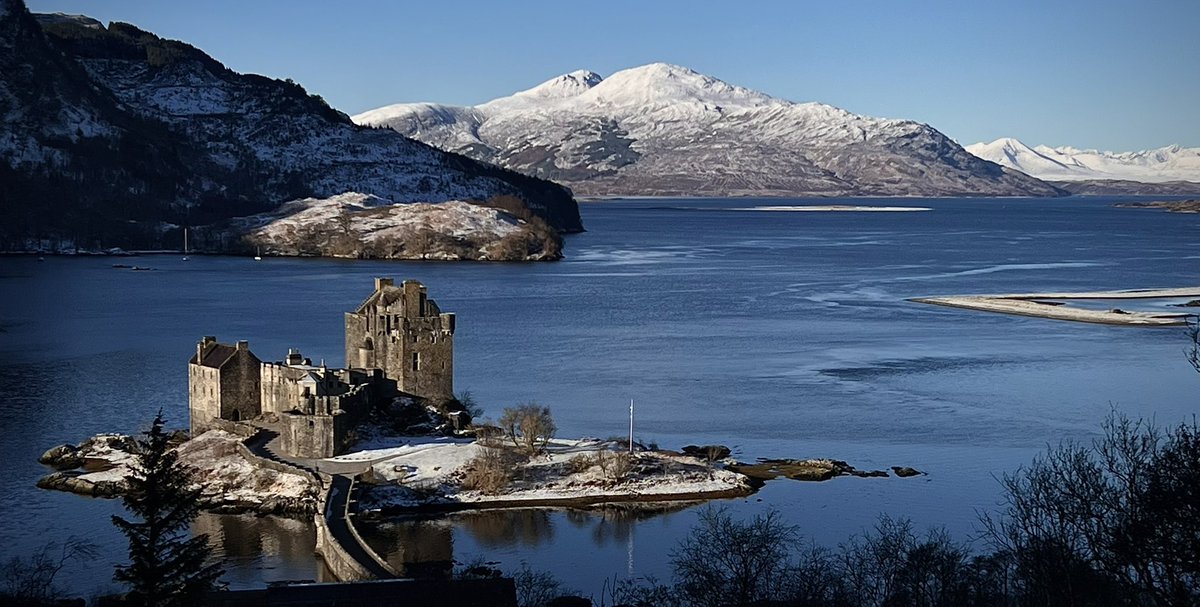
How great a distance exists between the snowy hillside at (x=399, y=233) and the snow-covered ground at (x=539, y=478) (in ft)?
363

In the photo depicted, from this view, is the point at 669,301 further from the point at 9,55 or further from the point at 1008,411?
the point at 9,55

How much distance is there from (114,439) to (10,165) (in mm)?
142762

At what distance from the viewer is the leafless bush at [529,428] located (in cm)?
4741

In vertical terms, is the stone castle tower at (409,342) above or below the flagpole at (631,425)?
above

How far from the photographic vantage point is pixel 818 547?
125 feet

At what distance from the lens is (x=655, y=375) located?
6712cm

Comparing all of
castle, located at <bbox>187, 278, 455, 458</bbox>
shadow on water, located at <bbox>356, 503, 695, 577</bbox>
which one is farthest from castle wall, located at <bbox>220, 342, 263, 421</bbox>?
shadow on water, located at <bbox>356, 503, 695, 577</bbox>

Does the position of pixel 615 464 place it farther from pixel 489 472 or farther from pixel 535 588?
pixel 535 588

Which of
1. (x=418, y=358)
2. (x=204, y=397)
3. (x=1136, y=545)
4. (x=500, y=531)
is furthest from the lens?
(x=418, y=358)

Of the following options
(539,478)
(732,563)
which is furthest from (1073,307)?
(732,563)

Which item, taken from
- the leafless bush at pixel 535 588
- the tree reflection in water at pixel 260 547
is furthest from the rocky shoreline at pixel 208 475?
the leafless bush at pixel 535 588

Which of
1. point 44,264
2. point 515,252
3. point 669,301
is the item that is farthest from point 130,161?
point 669,301

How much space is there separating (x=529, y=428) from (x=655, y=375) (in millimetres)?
20294

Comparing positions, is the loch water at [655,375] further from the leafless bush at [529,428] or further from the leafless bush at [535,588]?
the leafless bush at [529,428]
